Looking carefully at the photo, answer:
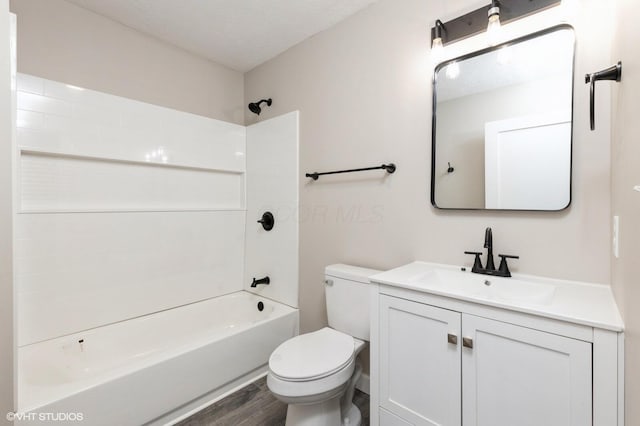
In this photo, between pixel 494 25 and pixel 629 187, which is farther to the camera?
pixel 494 25

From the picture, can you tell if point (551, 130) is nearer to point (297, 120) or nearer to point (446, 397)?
point (446, 397)

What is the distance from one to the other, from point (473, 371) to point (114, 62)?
9.21ft

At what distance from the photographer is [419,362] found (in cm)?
119

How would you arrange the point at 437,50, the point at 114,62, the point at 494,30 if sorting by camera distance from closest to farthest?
the point at 494,30 < the point at 437,50 < the point at 114,62

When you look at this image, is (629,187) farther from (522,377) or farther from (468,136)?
(468,136)

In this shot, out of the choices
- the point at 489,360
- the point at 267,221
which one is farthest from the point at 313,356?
the point at 267,221

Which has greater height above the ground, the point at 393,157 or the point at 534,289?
the point at 393,157

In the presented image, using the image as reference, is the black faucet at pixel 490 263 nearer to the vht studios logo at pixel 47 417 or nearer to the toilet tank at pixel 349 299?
the toilet tank at pixel 349 299

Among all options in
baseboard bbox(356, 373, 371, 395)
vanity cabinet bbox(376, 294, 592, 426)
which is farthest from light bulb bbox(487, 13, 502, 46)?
baseboard bbox(356, 373, 371, 395)

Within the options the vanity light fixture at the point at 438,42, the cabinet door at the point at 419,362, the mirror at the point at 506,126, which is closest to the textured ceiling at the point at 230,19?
the vanity light fixture at the point at 438,42

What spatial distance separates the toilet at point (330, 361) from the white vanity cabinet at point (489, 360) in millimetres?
208

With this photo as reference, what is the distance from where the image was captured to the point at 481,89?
4.78 ft

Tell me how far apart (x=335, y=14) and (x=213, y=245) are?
6.59 ft

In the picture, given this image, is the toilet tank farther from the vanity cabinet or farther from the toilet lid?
the vanity cabinet
